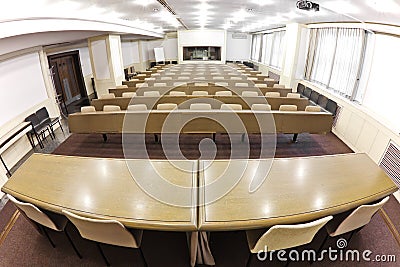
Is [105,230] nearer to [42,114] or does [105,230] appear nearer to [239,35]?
[42,114]

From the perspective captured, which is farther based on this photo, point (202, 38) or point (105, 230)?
point (202, 38)

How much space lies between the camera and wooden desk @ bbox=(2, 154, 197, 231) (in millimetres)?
1771

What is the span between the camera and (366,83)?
187 inches

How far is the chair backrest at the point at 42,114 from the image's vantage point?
513 cm

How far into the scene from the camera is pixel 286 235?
1750 millimetres

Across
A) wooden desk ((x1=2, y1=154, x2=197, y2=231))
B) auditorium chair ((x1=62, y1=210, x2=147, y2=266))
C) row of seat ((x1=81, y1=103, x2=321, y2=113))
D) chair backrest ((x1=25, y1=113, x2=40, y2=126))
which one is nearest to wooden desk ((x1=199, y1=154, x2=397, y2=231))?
wooden desk ((x1=2, y1=154, x2=197, y2=231))

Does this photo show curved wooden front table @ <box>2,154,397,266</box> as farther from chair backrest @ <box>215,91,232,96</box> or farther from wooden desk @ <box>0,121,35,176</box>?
chair backrest @ <box>215,91,232,96</box>

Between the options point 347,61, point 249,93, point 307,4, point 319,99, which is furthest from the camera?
point 319,99

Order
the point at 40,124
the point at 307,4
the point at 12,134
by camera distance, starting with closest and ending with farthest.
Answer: the point at 307,4 < the point at 12,134 < the point at 40,124

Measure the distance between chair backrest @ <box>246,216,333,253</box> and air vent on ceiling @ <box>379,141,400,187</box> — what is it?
2.58 m

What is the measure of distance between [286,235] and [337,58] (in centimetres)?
623

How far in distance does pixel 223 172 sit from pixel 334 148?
3494mm

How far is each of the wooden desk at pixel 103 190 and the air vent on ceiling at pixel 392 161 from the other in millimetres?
3245

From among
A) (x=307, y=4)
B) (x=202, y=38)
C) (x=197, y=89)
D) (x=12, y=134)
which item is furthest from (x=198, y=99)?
(x=202, y=38)
